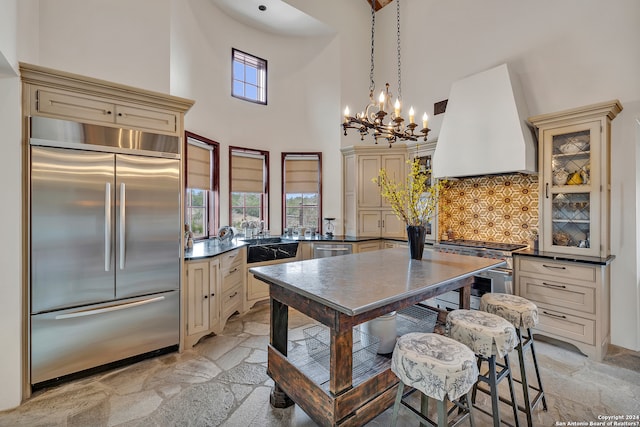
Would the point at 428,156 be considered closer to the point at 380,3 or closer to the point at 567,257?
the point at 567,257

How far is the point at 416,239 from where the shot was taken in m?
2.41

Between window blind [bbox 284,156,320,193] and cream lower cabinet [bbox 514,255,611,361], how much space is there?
334 cm

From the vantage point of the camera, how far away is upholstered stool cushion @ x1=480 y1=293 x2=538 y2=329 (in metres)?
1.93

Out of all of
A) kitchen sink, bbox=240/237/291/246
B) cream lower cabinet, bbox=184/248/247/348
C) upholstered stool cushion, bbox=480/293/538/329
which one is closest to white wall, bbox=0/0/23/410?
cream lower cabinet, bbox=184/248/247/348

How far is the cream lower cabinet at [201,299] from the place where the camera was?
9.39ft

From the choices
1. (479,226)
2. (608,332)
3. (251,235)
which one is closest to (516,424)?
(608,332)

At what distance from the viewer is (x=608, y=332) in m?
2.96

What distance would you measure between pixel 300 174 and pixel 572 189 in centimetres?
375

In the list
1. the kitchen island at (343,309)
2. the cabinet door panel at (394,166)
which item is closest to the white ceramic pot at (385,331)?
the kitchen island at (343,309)

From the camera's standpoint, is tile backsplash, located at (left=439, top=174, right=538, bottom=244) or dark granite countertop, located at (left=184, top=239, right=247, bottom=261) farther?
tile backsplash, located at (left=439, top=174, right=538, bottom=244)

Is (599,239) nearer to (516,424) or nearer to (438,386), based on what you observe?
(516,424)

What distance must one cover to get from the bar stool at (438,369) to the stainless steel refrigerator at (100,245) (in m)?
2.26

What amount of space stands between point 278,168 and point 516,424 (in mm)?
A: 4405

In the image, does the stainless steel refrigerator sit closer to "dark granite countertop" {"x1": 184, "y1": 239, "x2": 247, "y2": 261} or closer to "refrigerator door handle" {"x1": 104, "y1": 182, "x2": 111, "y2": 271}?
"refrigerator door handle" {"x1": 104, "y1": 182, "x2": 111, "y2": 271}
